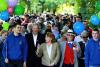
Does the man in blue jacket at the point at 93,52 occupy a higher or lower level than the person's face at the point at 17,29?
lower

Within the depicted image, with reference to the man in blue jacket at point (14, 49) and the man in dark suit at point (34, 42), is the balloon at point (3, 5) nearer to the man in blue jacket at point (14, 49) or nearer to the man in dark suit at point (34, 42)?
the man in dark suit at point (34, 42)

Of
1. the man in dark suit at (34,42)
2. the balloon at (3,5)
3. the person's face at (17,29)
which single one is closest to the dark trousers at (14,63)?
the person's face at (17,29)

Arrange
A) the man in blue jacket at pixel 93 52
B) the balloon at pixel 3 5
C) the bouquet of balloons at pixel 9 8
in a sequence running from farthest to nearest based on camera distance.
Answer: the bouquet of balloons at pixel 9 8
the balloon at pixel 3 5
the man in blue jacket at pixel 93 52

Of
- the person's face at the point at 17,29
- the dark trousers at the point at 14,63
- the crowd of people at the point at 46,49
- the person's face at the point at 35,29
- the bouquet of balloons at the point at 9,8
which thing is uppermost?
the bouquet of balloons at the point at 9,8

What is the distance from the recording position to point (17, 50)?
428 inches

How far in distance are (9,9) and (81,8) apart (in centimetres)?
1454

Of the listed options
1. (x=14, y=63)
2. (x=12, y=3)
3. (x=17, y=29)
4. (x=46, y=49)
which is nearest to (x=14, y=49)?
(x=14, y=63)

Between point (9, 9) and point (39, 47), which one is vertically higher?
point (9, 9)

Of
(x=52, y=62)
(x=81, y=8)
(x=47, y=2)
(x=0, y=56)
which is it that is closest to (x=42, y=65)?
(x=52, y=62)

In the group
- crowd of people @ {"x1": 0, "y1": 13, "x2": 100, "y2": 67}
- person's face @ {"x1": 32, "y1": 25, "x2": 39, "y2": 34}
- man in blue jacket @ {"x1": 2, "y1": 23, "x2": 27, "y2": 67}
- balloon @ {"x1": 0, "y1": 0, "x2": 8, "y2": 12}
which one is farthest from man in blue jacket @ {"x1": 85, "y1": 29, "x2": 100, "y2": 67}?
balloon @ {"x1": 0, "y1": 0, "x2": 8, "y2": 12}

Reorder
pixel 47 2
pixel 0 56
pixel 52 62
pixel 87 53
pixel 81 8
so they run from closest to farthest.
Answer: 1. pixel 87 53
2. pixel 52 62
3. pixel 0 56
4. pixel 81 8
5. pixel 47 2

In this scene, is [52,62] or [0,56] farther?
[0,56]

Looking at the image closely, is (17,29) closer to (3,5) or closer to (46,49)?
(46,49)

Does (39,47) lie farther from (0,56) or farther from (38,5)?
(38,5)
